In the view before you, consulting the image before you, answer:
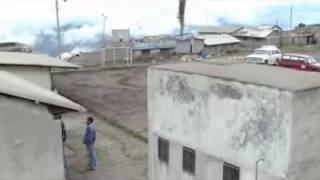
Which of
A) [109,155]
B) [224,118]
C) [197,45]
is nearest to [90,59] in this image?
[197,45]

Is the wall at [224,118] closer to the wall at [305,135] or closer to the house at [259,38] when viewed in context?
the wall at [305,135]

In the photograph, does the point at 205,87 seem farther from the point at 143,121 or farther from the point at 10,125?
the point at 143,121

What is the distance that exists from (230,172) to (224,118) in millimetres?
1189

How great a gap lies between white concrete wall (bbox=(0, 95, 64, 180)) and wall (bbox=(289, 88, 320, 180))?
6.31 m

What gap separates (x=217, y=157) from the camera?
10922 mm

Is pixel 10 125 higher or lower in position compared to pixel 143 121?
higher

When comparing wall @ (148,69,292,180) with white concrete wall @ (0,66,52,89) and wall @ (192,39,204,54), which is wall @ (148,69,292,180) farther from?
wall @ (192,39,204,54)

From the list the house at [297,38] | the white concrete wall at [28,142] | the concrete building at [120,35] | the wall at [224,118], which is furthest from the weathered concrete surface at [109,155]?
the house at [297,38]

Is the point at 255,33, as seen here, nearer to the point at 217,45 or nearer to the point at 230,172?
the point at 217,45

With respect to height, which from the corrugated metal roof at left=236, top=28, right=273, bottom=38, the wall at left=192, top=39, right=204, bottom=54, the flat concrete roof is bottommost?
the wall at left=192, top=39, right=204, bottom=54

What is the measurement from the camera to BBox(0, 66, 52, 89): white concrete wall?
17.8m

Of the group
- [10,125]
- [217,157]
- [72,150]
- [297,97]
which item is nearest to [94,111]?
[72,150]

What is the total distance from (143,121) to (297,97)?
42.2 feet

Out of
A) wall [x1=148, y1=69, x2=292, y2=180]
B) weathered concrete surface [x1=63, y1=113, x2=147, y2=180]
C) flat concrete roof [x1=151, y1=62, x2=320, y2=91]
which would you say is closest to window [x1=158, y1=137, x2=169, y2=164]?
wall [x1=148, y1=69, x2=292, y2=180]
